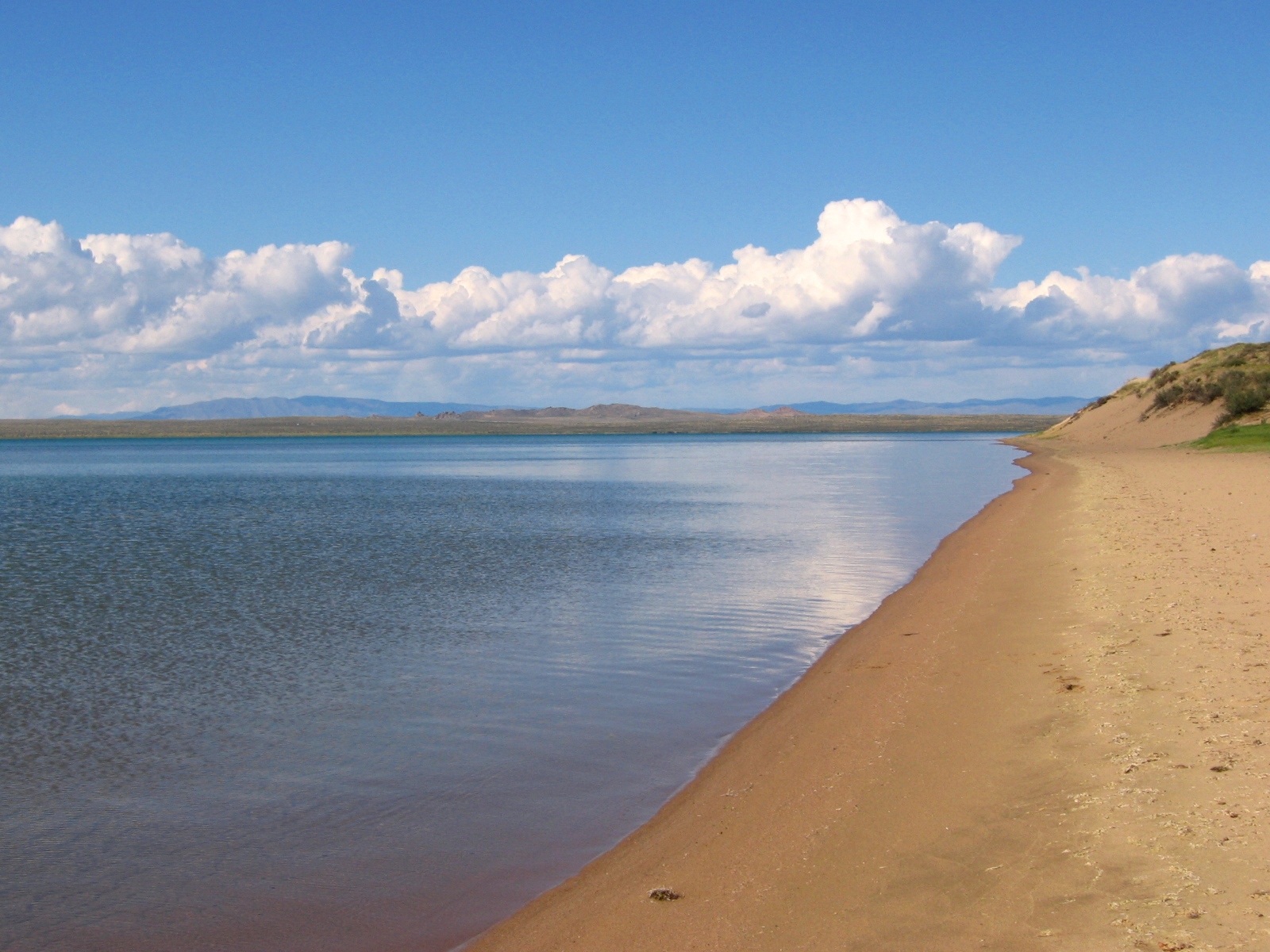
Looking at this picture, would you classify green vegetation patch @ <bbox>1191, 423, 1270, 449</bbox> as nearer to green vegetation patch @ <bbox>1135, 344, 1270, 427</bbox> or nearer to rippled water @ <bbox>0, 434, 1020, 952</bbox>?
green vegetation patch @ <bbox>1135, 344, 1270, 427</bbox>

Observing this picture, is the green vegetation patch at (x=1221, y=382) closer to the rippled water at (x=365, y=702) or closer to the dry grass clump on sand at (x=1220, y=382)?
the dry grass clump on sand at (x=1220, y=382)

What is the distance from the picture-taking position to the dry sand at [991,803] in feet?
17.7

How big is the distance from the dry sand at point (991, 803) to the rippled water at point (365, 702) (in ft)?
3.15

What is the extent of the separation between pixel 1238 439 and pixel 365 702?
46418 mm

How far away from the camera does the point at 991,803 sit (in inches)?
279

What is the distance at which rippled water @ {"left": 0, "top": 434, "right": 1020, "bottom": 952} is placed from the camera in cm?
739

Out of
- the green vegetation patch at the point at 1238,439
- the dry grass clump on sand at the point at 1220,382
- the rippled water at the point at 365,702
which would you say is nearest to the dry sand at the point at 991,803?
the rippled water at the point at 365,702

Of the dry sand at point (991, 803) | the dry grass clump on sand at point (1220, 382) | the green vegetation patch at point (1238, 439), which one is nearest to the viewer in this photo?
the dry sand at point (991, 803)

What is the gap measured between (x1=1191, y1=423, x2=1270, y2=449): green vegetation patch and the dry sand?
34532mm

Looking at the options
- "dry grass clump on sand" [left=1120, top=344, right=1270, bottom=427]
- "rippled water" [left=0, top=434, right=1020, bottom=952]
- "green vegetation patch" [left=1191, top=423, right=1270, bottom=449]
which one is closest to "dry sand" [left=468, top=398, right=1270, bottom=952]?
"rippled water" [left=0, top=434, right=1020, bottom=952]

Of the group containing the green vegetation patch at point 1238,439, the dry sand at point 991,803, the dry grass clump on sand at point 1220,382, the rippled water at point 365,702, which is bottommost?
the rippled water at point 365,702

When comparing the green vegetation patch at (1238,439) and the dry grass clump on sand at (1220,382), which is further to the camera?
the dry grass clump on sand at (1220,382)

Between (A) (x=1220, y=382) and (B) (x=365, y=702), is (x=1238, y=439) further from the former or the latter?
(B) (x=365, y=702)

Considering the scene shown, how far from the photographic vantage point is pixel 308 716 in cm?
1172
